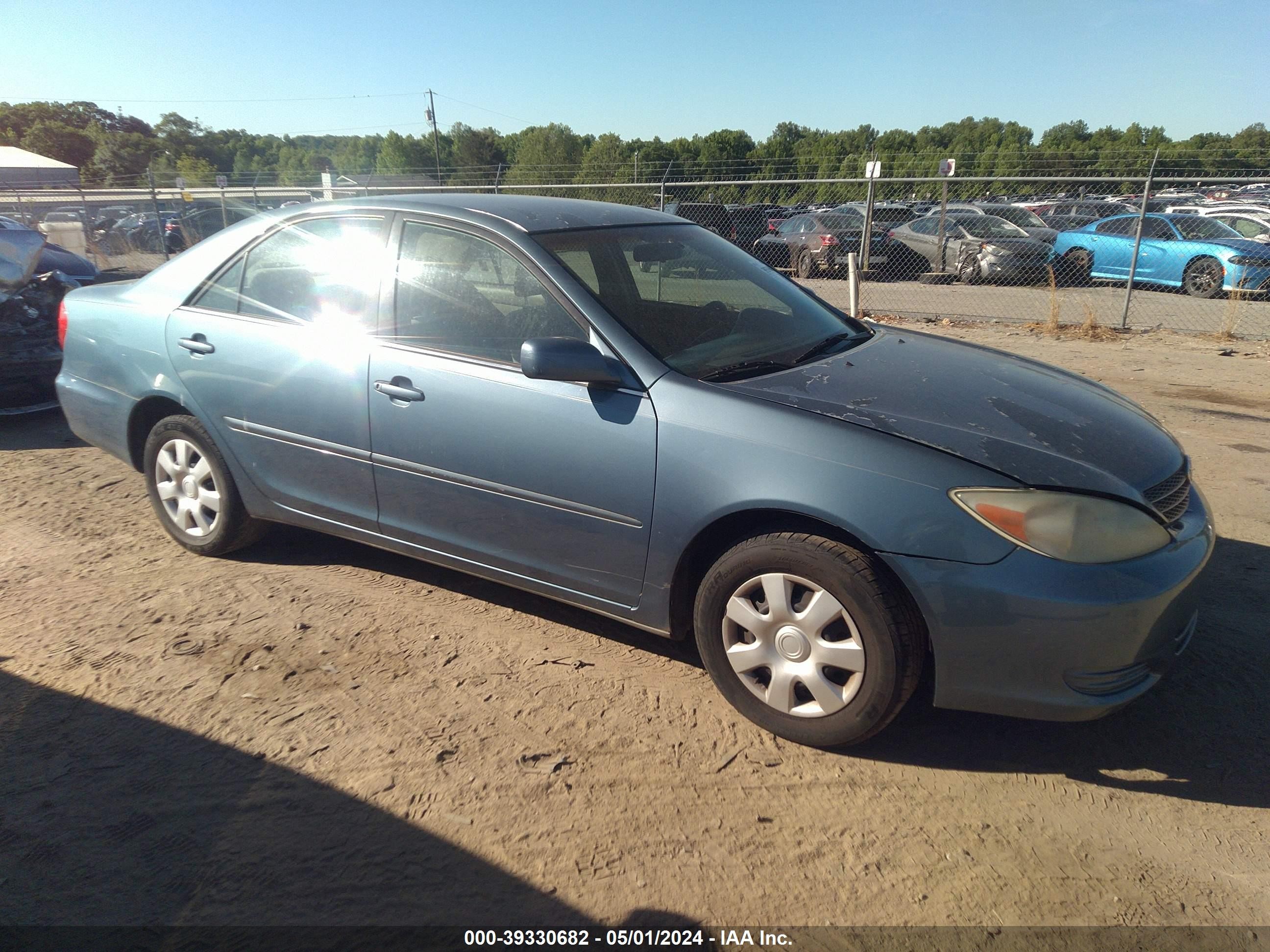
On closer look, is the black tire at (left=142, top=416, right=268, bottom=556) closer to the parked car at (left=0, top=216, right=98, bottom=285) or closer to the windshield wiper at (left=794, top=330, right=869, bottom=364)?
the windshield wiper at (left=794, top=330, right=869, bottom=364)

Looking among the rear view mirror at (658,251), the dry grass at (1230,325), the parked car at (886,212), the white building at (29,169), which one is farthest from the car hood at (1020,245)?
the white building at (29,169)

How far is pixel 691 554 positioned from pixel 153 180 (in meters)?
20.1

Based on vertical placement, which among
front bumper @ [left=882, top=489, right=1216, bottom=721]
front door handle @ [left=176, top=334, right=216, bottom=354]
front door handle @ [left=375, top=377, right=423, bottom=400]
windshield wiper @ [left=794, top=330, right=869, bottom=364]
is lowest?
front bumper @ [left=882, top=489, right=1216, bottom=721]

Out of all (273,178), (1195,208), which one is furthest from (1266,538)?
(1195,208)

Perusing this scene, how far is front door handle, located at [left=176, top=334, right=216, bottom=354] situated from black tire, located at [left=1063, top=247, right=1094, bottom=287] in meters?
15.6

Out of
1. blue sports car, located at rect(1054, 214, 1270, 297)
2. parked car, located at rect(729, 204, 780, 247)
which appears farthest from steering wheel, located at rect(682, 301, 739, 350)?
parked car, located at rect(729, 204, 780, 247)

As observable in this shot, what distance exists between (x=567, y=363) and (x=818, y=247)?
52.3 ft

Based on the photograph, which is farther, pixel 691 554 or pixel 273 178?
pixel 273 178

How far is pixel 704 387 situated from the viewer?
9.59 ft

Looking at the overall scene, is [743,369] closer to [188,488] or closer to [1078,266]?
[188,488]

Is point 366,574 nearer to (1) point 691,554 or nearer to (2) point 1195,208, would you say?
(1) point 691,554

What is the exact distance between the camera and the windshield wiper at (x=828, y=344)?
3.41m

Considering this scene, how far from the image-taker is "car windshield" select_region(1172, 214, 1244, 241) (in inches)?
573

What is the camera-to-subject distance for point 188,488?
13.9 feet
